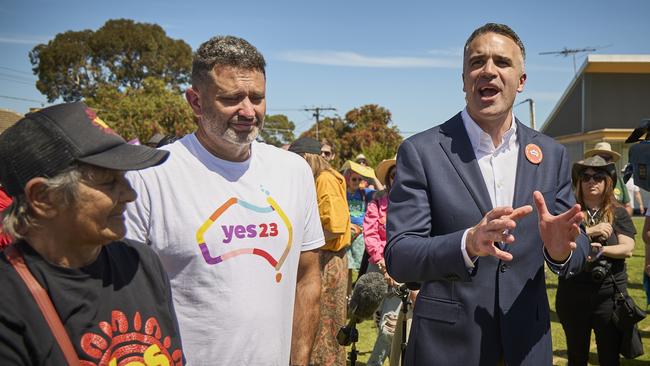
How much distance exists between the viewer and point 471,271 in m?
2.50

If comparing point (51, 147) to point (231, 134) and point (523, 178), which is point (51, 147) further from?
point (523, 178)

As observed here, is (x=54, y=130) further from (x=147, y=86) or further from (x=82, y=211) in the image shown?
(x=147, y=86)

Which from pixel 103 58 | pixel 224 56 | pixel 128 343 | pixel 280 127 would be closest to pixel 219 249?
pixel 128 343

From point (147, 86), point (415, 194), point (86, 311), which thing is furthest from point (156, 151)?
point (147, 86)

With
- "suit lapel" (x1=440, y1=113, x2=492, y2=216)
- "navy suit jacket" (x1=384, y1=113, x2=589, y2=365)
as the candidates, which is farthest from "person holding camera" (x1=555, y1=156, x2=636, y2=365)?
"suit lapel" (x1=440, y1=113, x2=492, y2=216)

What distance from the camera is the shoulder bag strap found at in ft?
5.52

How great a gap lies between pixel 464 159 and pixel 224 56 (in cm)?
116

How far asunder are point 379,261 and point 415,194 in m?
3.80

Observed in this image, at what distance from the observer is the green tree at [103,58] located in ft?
157

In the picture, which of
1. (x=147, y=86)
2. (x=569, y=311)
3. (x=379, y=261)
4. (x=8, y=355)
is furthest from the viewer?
(x=147, y=86)

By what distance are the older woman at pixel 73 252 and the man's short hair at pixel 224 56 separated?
0.84 m

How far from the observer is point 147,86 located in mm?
39531

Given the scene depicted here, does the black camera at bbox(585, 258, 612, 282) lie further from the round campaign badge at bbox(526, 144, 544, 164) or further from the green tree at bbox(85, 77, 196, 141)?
the green tree at bbox(85, 77, 196, 141)

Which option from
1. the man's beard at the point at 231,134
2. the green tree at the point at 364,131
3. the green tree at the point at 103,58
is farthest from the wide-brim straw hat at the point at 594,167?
the green tree at the point at 103,58
